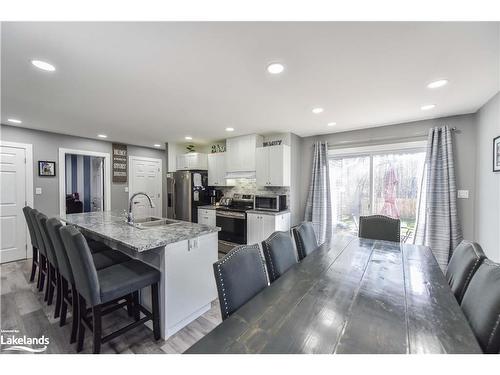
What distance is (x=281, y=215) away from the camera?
12.5ft

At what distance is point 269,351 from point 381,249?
171 centimetres

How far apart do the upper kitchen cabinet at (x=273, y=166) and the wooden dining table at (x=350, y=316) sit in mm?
2479

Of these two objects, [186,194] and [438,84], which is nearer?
[438,84]

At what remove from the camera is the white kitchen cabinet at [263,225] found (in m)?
3.65

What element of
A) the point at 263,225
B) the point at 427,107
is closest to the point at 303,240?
the point at 263,225

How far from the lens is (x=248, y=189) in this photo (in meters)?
4.66

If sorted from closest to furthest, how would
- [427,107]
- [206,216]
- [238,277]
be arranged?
[238,277]
[427,107]
[206,216]

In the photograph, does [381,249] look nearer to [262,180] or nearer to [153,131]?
[262,180]

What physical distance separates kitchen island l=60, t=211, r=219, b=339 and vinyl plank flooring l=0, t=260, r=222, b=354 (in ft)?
0.35

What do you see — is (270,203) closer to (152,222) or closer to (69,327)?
(152,222)

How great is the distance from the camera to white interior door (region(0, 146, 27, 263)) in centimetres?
353

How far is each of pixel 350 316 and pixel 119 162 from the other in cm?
571

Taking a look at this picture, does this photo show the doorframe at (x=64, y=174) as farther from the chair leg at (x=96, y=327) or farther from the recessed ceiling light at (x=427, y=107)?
the recessed ceiling light at (x=427, y=107)

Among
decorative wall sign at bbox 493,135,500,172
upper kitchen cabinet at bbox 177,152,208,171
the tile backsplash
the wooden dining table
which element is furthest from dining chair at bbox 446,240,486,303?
upper kitchen cabinet at bbox 177,152,208,171
